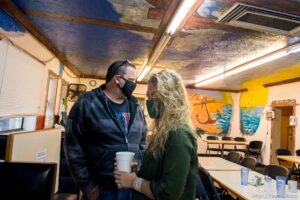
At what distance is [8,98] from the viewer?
10.8ft

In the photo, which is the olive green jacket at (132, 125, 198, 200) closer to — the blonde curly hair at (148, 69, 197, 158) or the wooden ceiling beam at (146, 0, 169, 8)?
the blonde curly hair at (148, 69, 197, 158)

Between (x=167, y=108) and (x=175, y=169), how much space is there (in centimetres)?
32

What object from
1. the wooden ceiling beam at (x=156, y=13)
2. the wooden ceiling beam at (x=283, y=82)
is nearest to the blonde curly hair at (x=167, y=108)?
the wooden ceiling beam at (x=156, y=13)

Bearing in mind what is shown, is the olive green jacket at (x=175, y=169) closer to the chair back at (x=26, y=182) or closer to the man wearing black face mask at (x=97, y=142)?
the man wearing black face mask at (x=97, y=142)

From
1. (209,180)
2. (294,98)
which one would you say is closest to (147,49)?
(209,180)

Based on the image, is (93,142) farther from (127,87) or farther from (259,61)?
(259,61)

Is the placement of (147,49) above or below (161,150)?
above

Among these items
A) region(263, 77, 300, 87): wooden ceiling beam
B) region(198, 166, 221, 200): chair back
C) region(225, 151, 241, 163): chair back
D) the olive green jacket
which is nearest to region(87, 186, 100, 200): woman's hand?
the olive green jacket

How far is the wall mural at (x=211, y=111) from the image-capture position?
32.0ft

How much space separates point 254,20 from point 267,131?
254 inches

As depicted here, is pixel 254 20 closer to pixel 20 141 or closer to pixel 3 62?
pixel 20 141

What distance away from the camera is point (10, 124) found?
149 inches

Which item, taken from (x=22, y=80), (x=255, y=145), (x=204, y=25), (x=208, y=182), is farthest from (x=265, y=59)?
(x=255, y=145)

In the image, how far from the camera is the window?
136 inches
